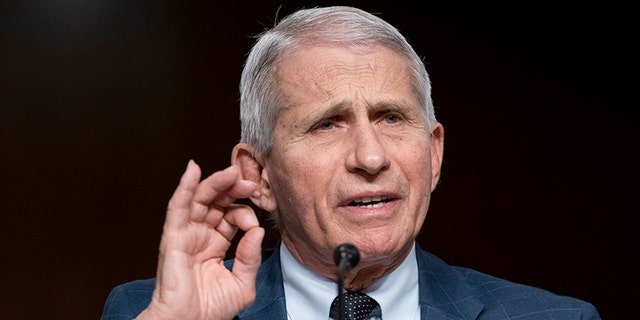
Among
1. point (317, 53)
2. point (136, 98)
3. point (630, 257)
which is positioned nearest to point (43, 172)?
point (136, 98)

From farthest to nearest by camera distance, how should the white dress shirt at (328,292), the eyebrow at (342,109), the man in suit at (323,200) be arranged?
the white dress shirt at (328,292), the eyebrow at (342,109), the man in suit at (323,200)

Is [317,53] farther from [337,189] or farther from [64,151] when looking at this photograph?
[64,151]

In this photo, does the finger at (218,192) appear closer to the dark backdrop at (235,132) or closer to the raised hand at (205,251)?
the raised hand at (205,251)

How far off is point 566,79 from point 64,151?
1.76m

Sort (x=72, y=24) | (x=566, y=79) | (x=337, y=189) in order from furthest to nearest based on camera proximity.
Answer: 1. (x=566, y=79)
2. (x=72, y=24)
3. (x=337, y=189)

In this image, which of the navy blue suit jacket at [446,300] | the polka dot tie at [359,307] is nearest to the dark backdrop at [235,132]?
the navy blue suit jacket at [446,300]

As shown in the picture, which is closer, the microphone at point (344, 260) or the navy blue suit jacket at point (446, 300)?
the microphone at point (344, 260)

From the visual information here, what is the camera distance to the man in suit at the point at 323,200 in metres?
1.86

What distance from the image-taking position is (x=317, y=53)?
203 cm

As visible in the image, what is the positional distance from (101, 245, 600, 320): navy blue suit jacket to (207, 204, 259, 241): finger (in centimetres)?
25

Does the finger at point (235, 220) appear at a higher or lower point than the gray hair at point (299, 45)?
lower

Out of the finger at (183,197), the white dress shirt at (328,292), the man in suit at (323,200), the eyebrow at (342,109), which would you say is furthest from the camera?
the white dress shirt at (328,292)

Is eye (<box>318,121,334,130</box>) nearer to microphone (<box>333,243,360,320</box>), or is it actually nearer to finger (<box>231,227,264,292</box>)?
finger (<box>231,227,264,292</box>)

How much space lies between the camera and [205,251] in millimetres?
1884
